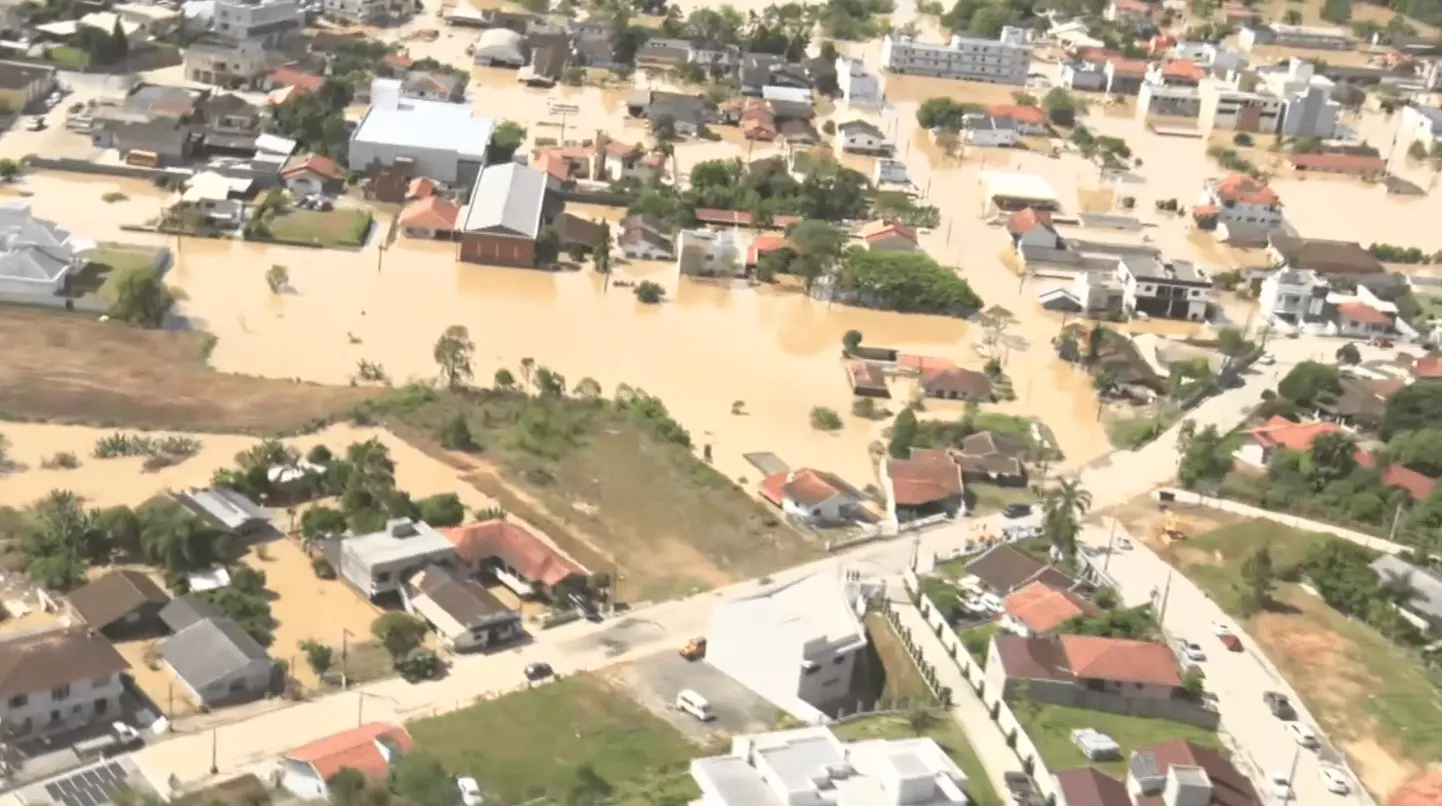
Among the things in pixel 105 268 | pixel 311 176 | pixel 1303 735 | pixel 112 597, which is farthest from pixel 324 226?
pixel 1303 735

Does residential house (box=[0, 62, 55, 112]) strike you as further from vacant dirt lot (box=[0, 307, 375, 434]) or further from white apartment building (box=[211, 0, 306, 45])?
vacant dirt lot (box=[0, 307, 375, 434])

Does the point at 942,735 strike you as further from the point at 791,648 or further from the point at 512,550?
the point at 512,550

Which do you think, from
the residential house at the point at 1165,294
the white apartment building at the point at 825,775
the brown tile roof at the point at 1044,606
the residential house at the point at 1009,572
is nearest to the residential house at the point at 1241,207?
the residential house at the point at 1165,294

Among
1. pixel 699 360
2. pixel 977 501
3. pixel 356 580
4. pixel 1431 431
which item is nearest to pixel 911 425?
pixel 977 501

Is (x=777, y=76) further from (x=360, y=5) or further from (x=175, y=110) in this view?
(x=175, y=110)

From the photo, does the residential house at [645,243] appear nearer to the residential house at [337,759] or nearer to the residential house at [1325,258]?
the residential house at [1325,258]

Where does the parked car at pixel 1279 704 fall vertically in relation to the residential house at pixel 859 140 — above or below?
above
